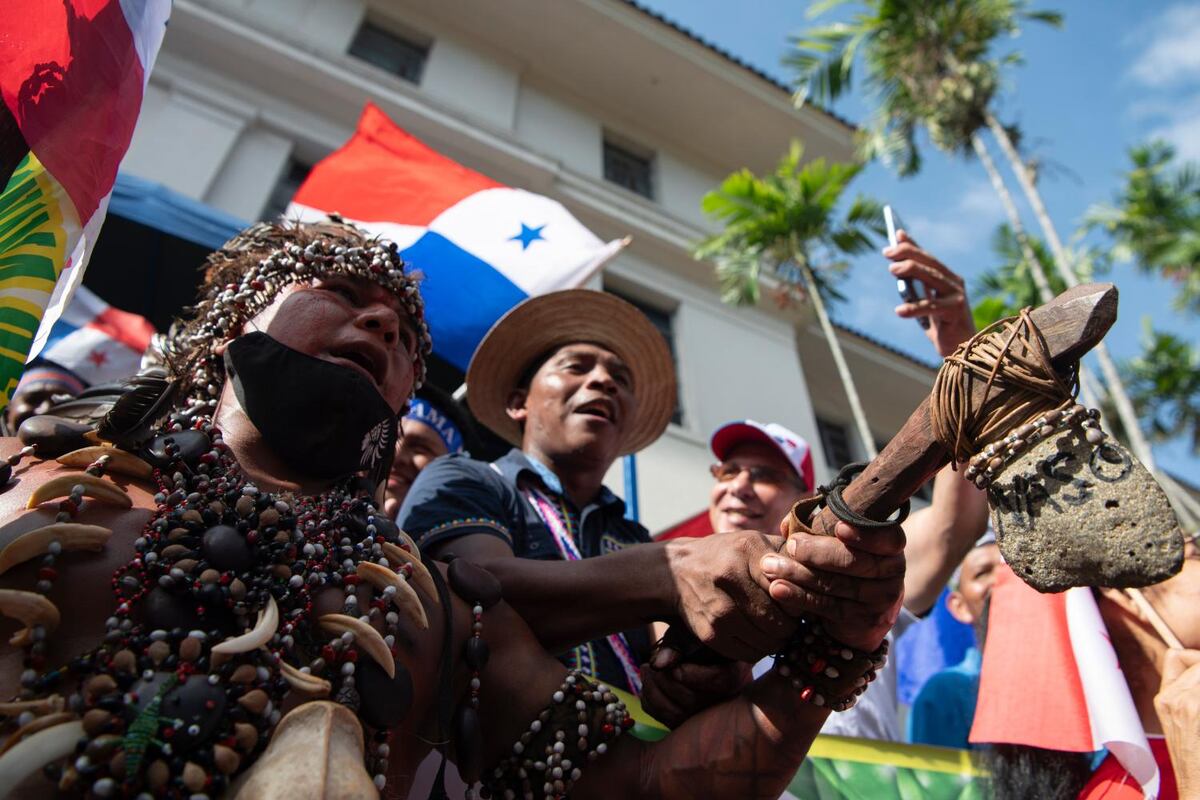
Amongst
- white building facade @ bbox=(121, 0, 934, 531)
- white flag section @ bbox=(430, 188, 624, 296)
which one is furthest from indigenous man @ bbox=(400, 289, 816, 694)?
white building facade @ bbox=(121, 0, 934, 531)

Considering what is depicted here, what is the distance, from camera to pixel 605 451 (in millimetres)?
2732

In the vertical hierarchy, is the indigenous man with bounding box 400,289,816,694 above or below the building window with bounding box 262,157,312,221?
below

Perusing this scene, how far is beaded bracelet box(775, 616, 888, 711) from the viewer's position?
57.7 inches

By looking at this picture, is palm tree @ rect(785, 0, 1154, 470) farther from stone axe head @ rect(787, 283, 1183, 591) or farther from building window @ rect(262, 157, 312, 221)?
stone axe head @ rect(787, 283, 1183, 591)

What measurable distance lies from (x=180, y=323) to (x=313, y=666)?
134cm

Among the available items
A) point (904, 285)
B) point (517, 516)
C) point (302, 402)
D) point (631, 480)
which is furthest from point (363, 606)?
point (631, 480)

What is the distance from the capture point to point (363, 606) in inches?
57.6

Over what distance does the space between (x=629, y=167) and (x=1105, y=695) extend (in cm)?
1085

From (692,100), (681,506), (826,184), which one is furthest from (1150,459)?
(692,100)

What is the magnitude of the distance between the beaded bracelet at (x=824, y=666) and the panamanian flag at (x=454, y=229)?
10.2ft

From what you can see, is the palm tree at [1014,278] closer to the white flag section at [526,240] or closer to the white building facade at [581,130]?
the white building facade at [581,130]

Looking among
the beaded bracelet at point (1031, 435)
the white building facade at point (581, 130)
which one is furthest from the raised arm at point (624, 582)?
the white building facade at point (581, 130)

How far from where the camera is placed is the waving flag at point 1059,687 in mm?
2082

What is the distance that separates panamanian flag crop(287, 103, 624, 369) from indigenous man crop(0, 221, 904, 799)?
7.62 ft
